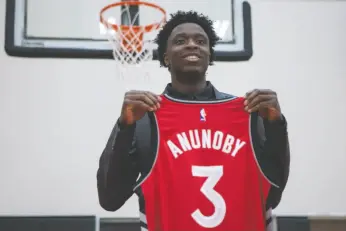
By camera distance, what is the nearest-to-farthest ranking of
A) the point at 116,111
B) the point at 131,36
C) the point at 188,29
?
the point at 188,29 → the point at 131,36 → the point at 116,111

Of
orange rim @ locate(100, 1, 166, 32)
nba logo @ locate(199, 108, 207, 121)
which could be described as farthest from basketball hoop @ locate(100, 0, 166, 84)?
nba logo @ locate(199, 108, 207, 121)

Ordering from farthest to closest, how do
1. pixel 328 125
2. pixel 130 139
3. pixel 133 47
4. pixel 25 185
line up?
1. pixel 328 125
2. pixel 25 185
3. pixel 133 47
4. pixel 130 139

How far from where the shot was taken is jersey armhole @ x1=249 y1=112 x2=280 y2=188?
140 cm

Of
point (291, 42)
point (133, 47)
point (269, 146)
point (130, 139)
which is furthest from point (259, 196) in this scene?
point (291, 42)

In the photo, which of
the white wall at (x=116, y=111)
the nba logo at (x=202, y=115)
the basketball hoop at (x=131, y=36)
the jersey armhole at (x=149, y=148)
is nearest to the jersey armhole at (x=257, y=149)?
the nba logo at (x=202, y=115)

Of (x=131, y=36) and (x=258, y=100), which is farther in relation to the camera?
(x=131, y=36)

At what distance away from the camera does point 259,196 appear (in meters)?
1.39

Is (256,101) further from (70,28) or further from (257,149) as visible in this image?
(70,28)

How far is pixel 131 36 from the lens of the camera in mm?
2770

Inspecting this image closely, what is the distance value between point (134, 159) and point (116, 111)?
1.66 meters

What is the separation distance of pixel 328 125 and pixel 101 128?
1.16 m

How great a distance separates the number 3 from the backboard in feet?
5.65

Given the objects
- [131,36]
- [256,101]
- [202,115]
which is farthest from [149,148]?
[131,36]

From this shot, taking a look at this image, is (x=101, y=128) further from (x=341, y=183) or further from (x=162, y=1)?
(x=341, y=183)
